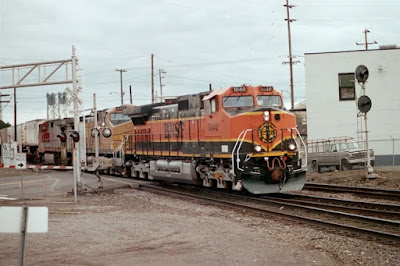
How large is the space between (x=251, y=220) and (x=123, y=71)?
60.2 m

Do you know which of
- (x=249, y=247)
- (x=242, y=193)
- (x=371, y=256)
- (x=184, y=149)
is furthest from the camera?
(x=184, y=149)

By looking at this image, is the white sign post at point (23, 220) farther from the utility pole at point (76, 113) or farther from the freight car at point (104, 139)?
the freight car at point (104, 139)

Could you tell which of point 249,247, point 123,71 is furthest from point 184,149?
point 123,71

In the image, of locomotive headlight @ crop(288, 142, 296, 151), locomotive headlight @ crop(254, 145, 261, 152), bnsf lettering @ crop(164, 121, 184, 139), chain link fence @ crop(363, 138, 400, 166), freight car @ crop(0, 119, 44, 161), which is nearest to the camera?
locomotive headlight @ crop(254, 145, 261, 152)

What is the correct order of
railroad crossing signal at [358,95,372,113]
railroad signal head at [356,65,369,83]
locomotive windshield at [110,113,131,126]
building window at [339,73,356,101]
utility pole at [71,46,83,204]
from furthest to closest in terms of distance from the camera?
building window at [339,73,356,101]
locomotive windshield at [110,113,131,126]
railroad signal head at [356,65,369,83]
railroad crossing signal at [358,95,372,113]
utility pole at [71,46,83,204]

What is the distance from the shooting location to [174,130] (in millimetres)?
20750

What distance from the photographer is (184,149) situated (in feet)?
65.2

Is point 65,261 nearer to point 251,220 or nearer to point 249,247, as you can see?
point 249,247

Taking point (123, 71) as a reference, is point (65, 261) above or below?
below

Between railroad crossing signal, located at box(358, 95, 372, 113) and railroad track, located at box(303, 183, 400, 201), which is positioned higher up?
railroad crossing signal, located at box(358, 95, 372, 113)

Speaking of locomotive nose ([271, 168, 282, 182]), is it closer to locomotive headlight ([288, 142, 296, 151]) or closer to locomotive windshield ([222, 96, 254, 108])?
locomotive headlight ([288, 142, 296, 151])

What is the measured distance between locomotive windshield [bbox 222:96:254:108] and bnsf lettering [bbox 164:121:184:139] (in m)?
3.58

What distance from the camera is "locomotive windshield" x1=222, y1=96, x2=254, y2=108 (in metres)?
16.9

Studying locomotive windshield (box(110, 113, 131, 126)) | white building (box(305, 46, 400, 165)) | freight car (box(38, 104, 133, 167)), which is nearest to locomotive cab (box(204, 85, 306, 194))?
freight car (box(38, 104, 133, 167))
